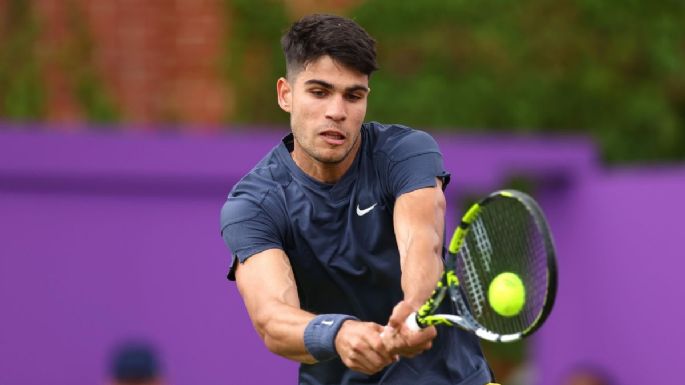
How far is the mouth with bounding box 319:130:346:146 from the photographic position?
613cm

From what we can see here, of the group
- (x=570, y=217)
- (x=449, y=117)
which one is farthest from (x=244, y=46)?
(x=570, y=217)

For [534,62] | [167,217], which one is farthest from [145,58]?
[534,62]

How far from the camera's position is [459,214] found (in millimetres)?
12125

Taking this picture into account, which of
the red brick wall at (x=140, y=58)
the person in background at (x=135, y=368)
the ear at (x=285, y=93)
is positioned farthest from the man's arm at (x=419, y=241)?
the red brick wall at (x=140, y=58)

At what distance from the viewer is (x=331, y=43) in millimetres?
6066

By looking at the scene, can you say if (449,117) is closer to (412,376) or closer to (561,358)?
(561,358)

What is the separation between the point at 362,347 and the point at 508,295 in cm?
84

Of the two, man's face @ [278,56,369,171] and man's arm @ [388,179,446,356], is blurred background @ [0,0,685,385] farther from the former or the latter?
man's arm @ [388,179,446,356]

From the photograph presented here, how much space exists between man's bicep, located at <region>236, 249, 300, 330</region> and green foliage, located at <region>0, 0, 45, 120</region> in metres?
8.83

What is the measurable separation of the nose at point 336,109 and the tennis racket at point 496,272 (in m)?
0.67

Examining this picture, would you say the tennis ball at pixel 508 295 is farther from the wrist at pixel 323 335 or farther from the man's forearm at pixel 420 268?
the wrist at pixel 323 335

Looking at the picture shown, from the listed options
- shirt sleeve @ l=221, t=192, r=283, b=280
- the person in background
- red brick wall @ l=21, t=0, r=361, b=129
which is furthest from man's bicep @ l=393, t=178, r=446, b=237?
red brick wall @ l=21, t=0, r=361, b=129

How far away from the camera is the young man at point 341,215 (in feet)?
19.8

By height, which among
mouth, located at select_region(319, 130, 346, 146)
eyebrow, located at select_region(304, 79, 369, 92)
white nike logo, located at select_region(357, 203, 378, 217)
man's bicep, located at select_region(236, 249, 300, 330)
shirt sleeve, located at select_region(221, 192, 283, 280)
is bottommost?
man's bicep, located at select_region(236, 249, 300, 330)
